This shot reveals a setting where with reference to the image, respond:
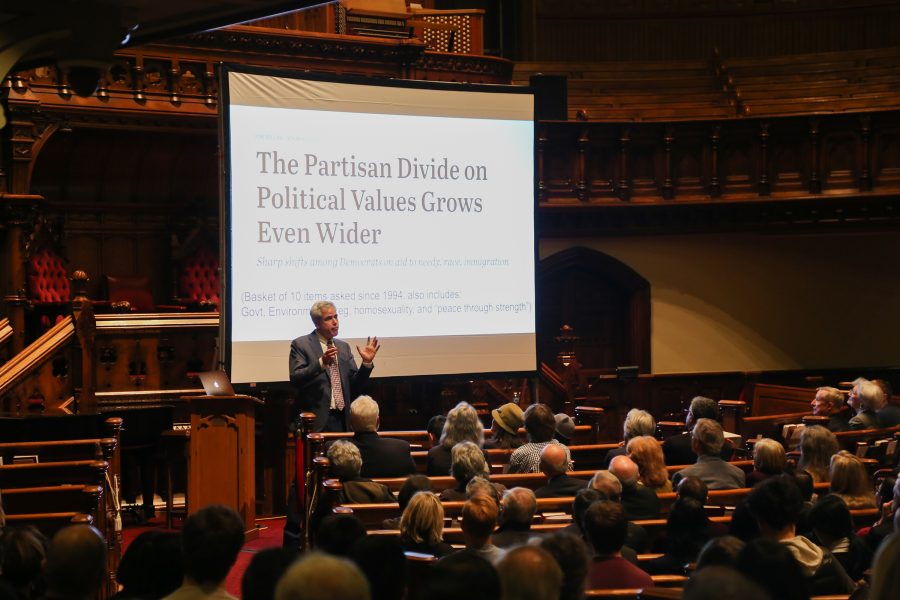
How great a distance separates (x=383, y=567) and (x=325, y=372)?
4.42 meters

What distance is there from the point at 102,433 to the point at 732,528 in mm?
5067

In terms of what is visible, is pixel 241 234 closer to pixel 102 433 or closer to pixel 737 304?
pixel 102 433

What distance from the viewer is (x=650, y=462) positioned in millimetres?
5809

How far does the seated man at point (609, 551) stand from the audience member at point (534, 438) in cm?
239

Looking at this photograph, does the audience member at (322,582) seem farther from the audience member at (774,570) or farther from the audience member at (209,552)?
the audience member at (774,570)

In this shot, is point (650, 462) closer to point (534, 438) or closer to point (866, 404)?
point (534, 438)

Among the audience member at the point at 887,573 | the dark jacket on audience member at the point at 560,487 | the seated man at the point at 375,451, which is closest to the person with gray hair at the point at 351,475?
the seated man at the point at 375,451

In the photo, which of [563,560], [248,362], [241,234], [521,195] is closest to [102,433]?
[248,362]

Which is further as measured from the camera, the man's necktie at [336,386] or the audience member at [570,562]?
the man's necktie at [336,386]

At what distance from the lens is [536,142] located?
9.52 m

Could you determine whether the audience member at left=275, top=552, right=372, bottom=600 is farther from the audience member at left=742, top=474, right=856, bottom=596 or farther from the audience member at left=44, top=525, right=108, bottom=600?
the audience member at left=742, top=474, right=856, bottom=596

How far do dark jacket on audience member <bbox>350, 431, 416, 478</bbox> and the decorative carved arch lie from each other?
7.45 m

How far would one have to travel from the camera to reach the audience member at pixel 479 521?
415 centimetres

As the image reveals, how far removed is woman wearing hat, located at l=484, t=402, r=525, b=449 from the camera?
7.08m
